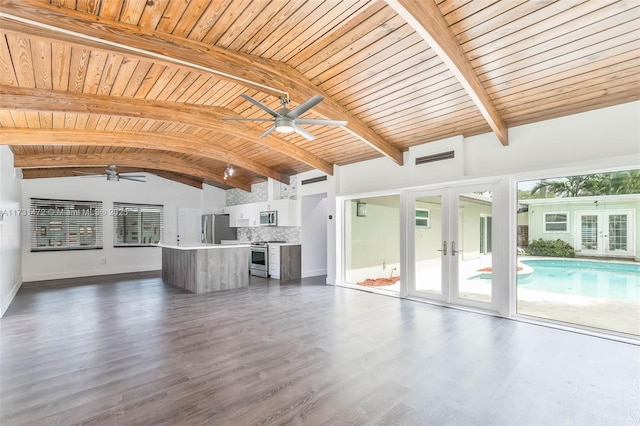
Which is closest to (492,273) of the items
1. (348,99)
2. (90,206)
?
(348,99)

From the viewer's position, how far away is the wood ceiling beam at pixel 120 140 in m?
4.87

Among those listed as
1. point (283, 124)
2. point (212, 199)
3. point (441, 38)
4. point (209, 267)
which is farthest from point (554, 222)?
point (212, 199)

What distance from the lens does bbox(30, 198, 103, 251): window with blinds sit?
26.3 ft

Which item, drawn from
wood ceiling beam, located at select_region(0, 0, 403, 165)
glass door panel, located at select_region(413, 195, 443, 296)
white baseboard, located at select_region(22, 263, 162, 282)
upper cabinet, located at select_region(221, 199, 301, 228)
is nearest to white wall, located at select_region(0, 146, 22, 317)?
white baseboard, located at select_region(22, 263, 162, 282)

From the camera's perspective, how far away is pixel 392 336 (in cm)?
377

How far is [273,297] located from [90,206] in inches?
255

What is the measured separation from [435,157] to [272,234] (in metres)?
5.21

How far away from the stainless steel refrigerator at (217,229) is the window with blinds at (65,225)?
2872 millimetres

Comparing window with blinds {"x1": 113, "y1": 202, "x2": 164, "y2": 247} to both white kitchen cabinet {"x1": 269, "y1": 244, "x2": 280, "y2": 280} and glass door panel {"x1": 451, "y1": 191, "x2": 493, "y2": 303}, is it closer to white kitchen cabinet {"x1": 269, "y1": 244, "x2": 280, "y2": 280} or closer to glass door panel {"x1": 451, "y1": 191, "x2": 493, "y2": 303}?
white kitchen cabinet {"x1": 269, "y1": 244, "x2": 280, "y2": 280}

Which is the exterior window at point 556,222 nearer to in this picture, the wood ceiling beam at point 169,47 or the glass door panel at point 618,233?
the glass door panel at point 618,233

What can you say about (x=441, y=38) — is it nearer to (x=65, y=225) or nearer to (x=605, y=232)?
(x=605, y=232)

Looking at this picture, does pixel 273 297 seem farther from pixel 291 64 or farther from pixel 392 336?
pixel 291 64

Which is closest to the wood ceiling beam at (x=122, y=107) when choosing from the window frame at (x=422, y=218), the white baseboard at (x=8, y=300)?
the window frame at (x=422, y=218)

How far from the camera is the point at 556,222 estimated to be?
4.39 meters
